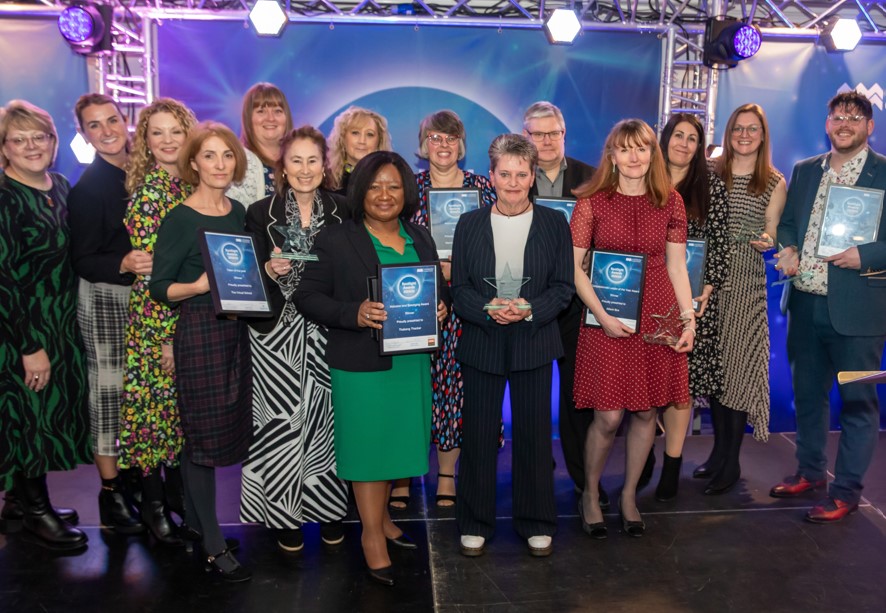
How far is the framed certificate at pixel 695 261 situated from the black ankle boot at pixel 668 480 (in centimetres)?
88

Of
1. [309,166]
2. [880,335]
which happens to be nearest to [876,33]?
[880,335]

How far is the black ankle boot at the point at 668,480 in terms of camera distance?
176 inches

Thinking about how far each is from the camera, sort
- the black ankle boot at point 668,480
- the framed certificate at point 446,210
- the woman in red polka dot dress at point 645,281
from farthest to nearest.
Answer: the black ankle boot at point 668,480 < the framed certificate at point 446,210 < the woman in red polka dot dress at point 645,281

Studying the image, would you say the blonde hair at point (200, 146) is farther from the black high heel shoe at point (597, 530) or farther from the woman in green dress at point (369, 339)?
the black high heel shoe at point (597, 530)

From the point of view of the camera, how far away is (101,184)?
3793 millimetres

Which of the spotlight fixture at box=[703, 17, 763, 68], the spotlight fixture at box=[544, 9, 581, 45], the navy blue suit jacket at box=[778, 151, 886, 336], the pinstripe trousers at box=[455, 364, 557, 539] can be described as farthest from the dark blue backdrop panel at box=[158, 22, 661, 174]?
the pinstripe trousers at box=[455, 364, 557, 539]

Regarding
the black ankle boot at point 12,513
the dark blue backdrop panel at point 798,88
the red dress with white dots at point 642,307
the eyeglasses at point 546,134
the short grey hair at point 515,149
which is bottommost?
the black ankle boot at point 12,513

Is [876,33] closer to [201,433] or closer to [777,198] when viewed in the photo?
[777,198]

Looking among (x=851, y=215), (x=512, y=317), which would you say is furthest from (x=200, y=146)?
(x=851, y=215)

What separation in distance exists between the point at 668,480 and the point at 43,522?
3.17m

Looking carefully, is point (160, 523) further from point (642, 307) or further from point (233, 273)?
point (642, 307)

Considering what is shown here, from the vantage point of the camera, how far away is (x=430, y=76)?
601 cm

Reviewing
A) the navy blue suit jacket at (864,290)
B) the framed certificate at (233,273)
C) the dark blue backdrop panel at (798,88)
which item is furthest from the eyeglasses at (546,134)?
the dark blue backdrop panel at (798,88)

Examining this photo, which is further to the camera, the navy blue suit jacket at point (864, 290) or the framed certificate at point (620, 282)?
the navy blue suit jacket at point (864, 290)
